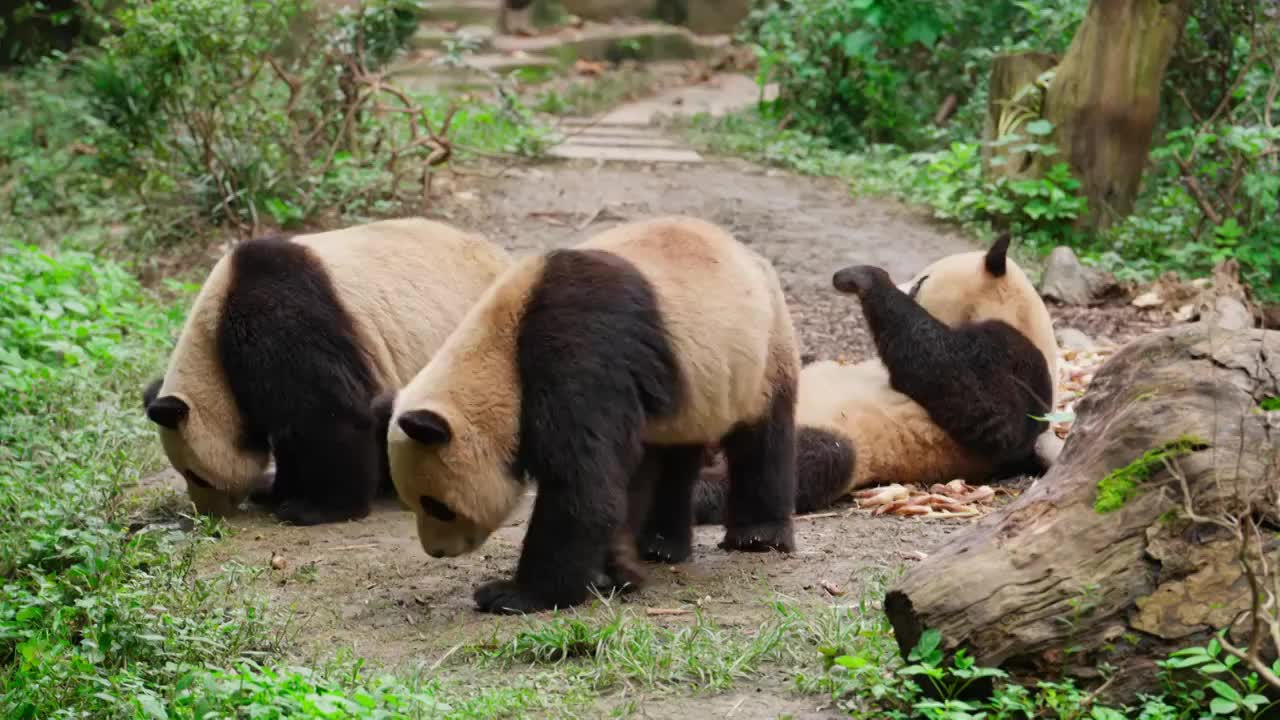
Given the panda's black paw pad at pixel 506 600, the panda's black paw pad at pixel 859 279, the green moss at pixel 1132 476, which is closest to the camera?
the green moss at pixel 1132 476

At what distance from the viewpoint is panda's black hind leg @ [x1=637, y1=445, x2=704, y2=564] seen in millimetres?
5801

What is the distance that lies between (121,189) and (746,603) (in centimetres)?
820

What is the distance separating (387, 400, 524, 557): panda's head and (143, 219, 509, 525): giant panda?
3.83 ft

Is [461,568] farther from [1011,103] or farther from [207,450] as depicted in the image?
[1011,103]

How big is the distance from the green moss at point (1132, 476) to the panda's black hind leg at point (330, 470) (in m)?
3.53

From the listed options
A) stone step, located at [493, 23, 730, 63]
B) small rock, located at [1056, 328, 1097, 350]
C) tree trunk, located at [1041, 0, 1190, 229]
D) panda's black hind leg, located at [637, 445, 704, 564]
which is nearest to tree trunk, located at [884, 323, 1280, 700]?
panda's black hind leg, located at [637, 445, 704, 564]

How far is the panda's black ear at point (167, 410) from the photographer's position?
606 centimetres

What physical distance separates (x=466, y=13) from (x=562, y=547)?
1585 centimetres

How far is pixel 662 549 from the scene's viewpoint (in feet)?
19.1

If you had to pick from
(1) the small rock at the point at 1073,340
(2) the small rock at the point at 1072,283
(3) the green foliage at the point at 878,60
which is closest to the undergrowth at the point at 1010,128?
(3) the green foliage at the point at 878,60

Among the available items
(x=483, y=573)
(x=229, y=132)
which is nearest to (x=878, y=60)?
(x=229, y=132)

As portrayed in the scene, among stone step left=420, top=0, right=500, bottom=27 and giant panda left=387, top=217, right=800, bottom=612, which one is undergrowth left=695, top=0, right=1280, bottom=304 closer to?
stone step left=420, top=0, right=500, bottom=27

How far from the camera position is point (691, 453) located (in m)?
5.75

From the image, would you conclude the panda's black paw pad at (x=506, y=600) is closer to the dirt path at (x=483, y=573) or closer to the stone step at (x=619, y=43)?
the dirt path at (x=483, y=573)
